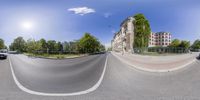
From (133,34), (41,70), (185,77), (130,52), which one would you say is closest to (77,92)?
(41,70)

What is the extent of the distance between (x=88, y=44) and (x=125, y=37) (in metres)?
0.62

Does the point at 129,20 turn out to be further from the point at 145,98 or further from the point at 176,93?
the point at 176,93

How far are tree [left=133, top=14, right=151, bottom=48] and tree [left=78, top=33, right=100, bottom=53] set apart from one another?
0.54 m

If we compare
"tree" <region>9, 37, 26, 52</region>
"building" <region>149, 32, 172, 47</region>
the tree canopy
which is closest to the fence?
"building" <region>149, 32, 172, 47</region>

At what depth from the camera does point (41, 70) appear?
2.08 m

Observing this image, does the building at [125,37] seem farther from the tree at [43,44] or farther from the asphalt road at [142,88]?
the tree at [43,44]

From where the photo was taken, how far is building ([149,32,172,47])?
7.34 feet

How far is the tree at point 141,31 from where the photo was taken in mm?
2215

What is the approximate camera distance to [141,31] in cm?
235

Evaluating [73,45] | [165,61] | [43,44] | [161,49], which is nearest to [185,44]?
[161,49]

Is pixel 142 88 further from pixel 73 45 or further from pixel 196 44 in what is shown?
pixel 73 45

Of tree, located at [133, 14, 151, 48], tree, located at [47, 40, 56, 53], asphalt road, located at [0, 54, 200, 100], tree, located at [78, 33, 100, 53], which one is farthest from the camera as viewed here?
asphalt road, located at [0, 54, 200, 100]

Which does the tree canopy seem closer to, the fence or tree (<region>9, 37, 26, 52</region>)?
tree (<region>9, 37, 26, 52</region>)

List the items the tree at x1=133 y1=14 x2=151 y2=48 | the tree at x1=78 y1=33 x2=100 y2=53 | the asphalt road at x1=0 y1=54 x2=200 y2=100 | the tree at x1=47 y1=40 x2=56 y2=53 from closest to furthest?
the tree at x1=47 y1=40 x2=56 y2=53 → the tree at x1=78 y1=33 x2=100 y2=53 → the tree at x1=133 y1=14 x2=151 y2=48 → the asphalt road at x1=0 y1=54 x2=200 y2=100
